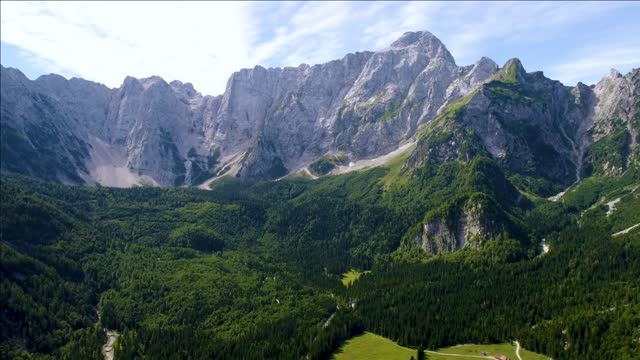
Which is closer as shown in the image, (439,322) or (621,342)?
(621,342)

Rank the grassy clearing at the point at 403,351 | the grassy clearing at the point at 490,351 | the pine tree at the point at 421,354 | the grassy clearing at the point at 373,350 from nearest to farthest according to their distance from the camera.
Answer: the grassy clearing at the point at 490,351
the grassy clearing at the point at 403,351
the pine tree at the point at 421,354
the grassy clearing at the point at 373,350

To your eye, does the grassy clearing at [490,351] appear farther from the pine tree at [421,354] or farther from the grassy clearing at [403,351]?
the pine tree at [421,354]

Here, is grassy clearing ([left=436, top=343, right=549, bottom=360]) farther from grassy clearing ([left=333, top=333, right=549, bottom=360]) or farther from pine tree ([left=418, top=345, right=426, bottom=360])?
pine tree ([left=418, top=345, right=426, bottom=360])

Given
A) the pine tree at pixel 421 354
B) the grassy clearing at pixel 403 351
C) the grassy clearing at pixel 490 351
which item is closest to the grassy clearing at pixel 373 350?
the grassy clearing at pixel 403 351

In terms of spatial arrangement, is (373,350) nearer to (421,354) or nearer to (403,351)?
(403,351)

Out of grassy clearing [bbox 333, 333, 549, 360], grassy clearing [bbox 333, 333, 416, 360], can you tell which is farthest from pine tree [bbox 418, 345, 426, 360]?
grassy clearing [bbox 333, 333, 416, 360]

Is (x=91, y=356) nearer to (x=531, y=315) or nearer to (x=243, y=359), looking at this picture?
(x=243, y=359)

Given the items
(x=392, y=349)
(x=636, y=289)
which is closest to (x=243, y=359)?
(x=392, y=349)

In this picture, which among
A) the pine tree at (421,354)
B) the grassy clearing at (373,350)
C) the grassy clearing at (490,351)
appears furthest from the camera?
the grassy clearing at (373,350)
